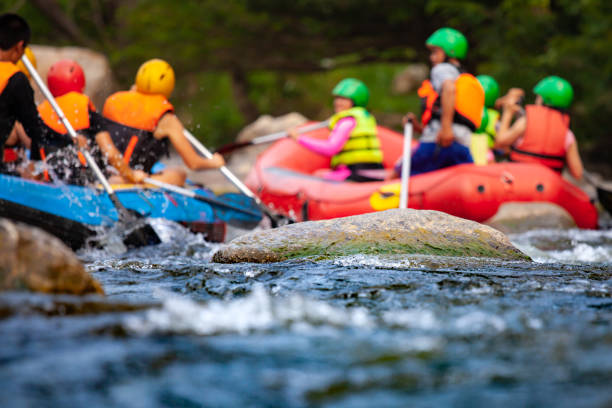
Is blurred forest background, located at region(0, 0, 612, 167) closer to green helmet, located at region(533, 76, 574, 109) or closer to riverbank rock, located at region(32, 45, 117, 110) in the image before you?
riverbank rock, located at region(32, 45, 117, 110)

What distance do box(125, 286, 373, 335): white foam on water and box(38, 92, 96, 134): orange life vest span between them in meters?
3.40

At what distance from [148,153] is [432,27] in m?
8.53

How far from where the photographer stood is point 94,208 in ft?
18.1

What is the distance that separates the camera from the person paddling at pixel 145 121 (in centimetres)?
609

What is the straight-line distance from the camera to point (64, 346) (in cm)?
225

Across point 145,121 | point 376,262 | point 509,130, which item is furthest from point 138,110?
point 509,130

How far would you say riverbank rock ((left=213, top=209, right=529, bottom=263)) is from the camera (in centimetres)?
430

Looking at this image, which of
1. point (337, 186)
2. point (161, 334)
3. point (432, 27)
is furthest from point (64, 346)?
point (432, 27)

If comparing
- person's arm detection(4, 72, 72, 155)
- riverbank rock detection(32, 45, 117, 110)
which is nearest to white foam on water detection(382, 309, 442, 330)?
person's arm detection(4, 72, 72, 155)

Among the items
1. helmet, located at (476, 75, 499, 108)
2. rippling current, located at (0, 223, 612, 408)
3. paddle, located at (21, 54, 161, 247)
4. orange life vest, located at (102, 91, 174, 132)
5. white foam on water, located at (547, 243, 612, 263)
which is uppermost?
helmet, located at (476, 75, 499, 108)

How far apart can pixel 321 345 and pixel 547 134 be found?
5.57 meters

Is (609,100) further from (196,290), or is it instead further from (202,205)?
(196,290)

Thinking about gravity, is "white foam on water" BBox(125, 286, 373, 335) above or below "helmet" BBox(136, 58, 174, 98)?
below

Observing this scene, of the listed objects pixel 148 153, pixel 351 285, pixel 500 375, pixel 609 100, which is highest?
pixel 609 100
